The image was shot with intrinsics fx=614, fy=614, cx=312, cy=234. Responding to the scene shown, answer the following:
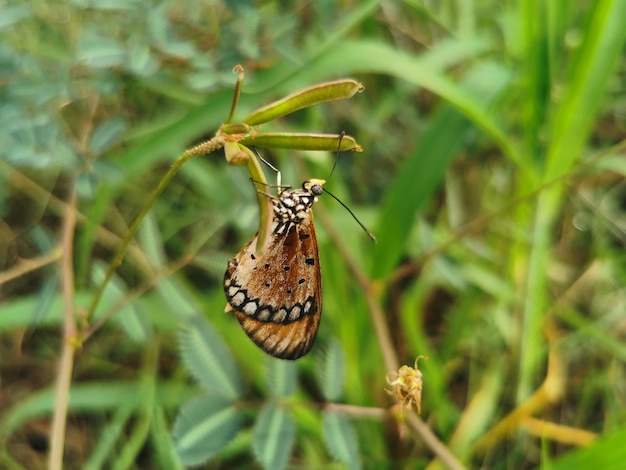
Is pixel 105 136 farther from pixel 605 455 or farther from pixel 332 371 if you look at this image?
pixel 605 455

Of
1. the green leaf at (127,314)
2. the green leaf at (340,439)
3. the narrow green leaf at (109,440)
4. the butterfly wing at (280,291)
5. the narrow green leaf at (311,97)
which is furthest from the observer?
the narrow green leaf at (109,440)

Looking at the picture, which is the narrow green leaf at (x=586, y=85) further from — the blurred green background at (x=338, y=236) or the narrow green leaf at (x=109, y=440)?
the narrow green leaf at (x=109, y=440)

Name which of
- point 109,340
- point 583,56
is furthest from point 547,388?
point 109,340

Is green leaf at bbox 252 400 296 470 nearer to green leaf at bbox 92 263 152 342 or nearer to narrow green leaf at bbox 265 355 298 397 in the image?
narrow green leaf at bbox 265 355 298 397

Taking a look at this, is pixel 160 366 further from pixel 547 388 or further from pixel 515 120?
pixel 515 120

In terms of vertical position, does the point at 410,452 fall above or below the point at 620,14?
below

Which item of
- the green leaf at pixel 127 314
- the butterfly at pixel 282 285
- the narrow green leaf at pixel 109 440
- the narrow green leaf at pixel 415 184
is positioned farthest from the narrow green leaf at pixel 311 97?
the narrow green leaf at pixel 109 440
